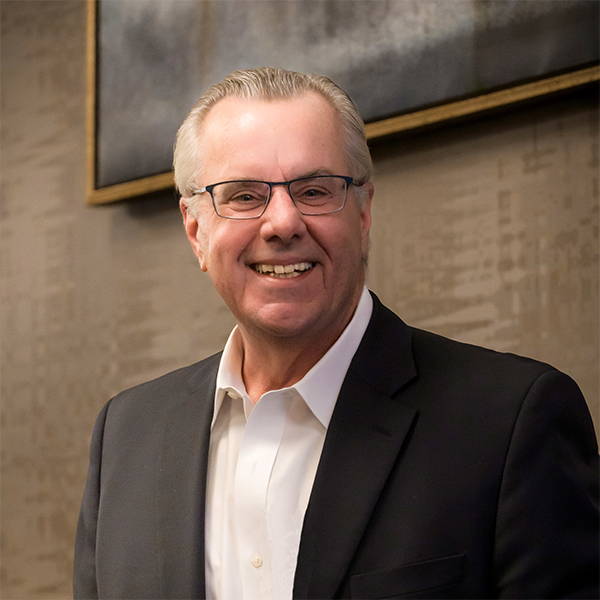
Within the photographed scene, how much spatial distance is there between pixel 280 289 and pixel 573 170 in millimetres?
674

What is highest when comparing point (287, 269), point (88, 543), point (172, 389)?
point (287, 269)

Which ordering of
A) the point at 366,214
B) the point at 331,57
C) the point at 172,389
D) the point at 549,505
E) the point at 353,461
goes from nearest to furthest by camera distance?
the point at 549,505
the point at 353,461
the point at 366,214
the point at 172,389
the point at 331,57

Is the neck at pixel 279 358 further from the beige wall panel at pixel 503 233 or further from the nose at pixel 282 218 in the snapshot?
the beige wall panel at pixel 503 233

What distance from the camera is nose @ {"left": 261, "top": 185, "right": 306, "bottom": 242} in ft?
3.68

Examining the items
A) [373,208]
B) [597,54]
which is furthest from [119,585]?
[597,54]

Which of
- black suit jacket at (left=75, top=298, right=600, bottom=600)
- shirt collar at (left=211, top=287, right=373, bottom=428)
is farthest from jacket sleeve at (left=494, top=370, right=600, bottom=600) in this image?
shirt collar at (left=211, top=287, right=373, bottom=428)

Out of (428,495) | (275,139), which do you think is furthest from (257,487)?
(275,139)

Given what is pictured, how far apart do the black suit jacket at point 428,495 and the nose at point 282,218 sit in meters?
0.22

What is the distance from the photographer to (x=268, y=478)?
43.3 inches

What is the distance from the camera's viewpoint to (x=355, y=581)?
38.4 inches

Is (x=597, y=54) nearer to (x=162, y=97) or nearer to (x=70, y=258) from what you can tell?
(x=162, y=97)

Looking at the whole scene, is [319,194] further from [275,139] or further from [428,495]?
[428,495]

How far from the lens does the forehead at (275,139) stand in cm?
114

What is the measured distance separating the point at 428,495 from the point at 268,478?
0.81 ft
